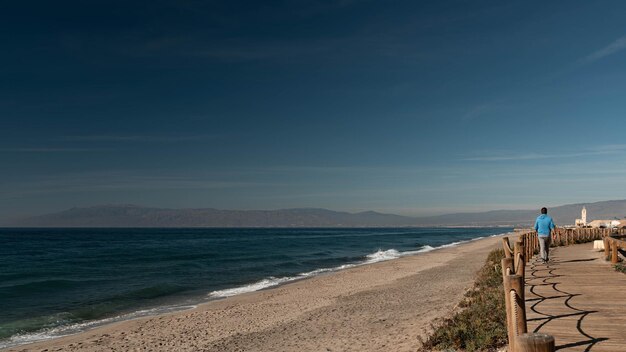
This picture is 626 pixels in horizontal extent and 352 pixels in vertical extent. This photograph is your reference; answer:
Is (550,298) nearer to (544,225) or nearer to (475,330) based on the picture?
(475,330)

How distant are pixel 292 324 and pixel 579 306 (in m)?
7.58

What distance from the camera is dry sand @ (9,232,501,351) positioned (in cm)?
1110

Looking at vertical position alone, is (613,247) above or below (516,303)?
below

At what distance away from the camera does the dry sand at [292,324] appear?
36.4ft

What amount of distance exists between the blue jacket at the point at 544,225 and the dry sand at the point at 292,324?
3.80 metres

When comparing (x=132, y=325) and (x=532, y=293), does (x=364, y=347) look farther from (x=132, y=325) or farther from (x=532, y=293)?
(x=132, y=325)

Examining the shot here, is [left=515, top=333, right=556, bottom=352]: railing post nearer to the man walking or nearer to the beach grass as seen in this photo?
the beach grass

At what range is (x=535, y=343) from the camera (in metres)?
3.16

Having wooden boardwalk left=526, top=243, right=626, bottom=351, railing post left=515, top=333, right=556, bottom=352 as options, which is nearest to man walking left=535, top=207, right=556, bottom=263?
wooden boardwalk left=526, top=243, right=626, bottom=351

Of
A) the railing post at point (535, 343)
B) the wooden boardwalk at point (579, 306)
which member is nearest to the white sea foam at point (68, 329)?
the wooden boardwalk at point (579, 306)

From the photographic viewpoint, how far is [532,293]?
1030 cm

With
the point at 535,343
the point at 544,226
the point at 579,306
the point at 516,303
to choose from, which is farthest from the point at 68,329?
the point at 544,226

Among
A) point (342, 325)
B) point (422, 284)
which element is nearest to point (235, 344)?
point (342, 325)

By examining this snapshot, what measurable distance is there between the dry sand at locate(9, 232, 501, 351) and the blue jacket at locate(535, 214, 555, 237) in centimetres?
380
